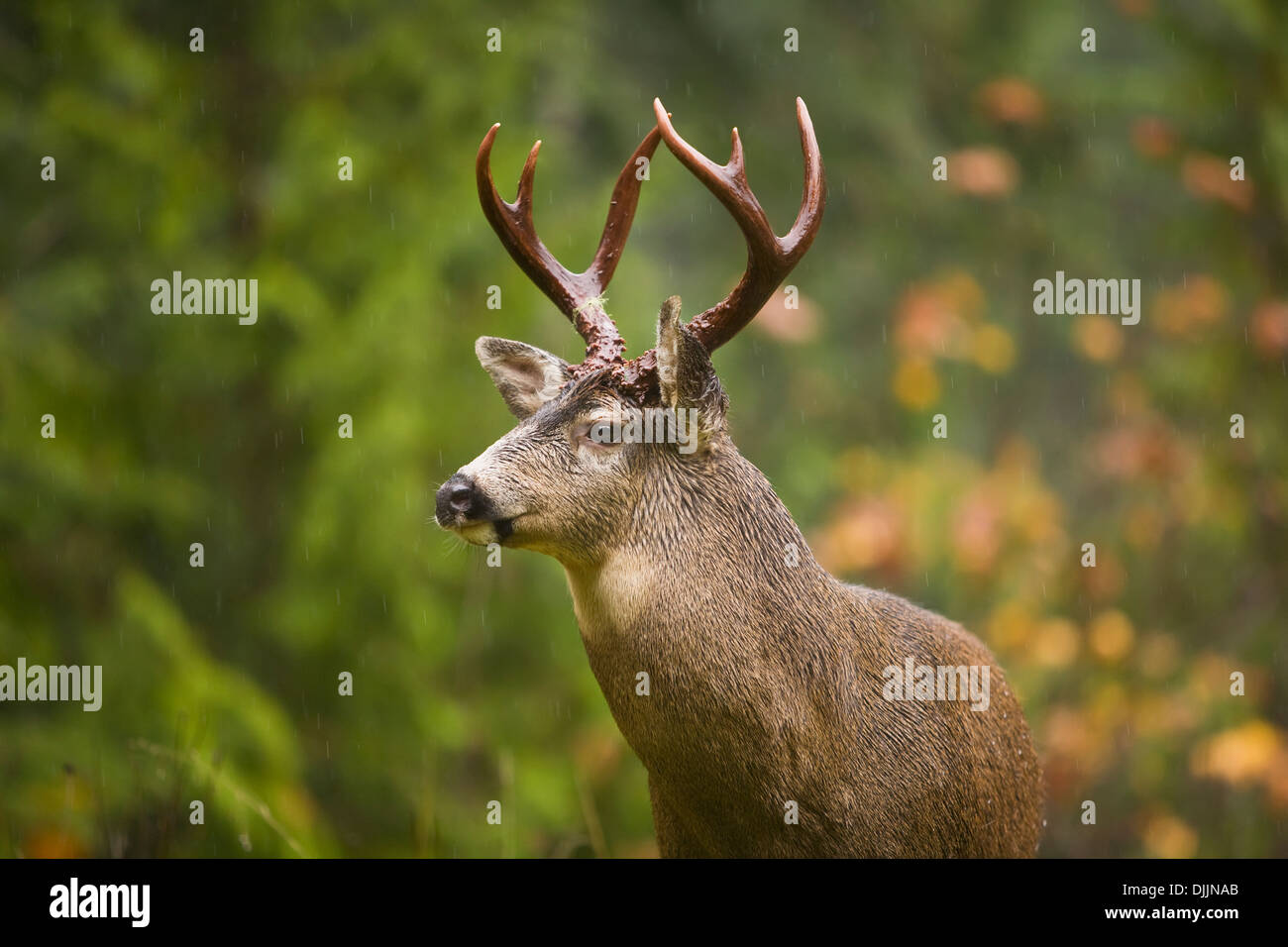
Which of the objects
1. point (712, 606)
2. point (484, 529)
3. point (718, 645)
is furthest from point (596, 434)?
point (718, 645)

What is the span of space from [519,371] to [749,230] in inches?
35.2

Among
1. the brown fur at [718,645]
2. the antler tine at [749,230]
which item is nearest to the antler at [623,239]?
the antler tine at [749,230]

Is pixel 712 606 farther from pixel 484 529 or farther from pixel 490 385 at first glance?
pixel 490 385

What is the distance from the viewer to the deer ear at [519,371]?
4.14m

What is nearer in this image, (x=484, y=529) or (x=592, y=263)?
(x=484, y=529)

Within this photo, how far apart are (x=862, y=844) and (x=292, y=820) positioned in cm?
414

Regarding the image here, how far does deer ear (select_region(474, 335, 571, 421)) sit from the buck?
0.04 m

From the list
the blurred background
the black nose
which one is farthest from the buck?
the blurred background

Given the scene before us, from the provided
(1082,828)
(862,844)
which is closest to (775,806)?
(862,844)

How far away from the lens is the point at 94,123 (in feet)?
25.3

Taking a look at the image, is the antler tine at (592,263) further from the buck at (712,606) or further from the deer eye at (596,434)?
the deer eye at (596,434)

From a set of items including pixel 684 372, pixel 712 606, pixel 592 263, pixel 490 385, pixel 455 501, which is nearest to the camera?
pixel 455 501

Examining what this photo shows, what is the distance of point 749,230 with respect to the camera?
3.81m

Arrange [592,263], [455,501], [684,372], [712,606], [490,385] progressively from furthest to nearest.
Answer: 1. [490,385]
2. [592,263]
3. [684,372]
4. [712,606]
5. [455,501]
